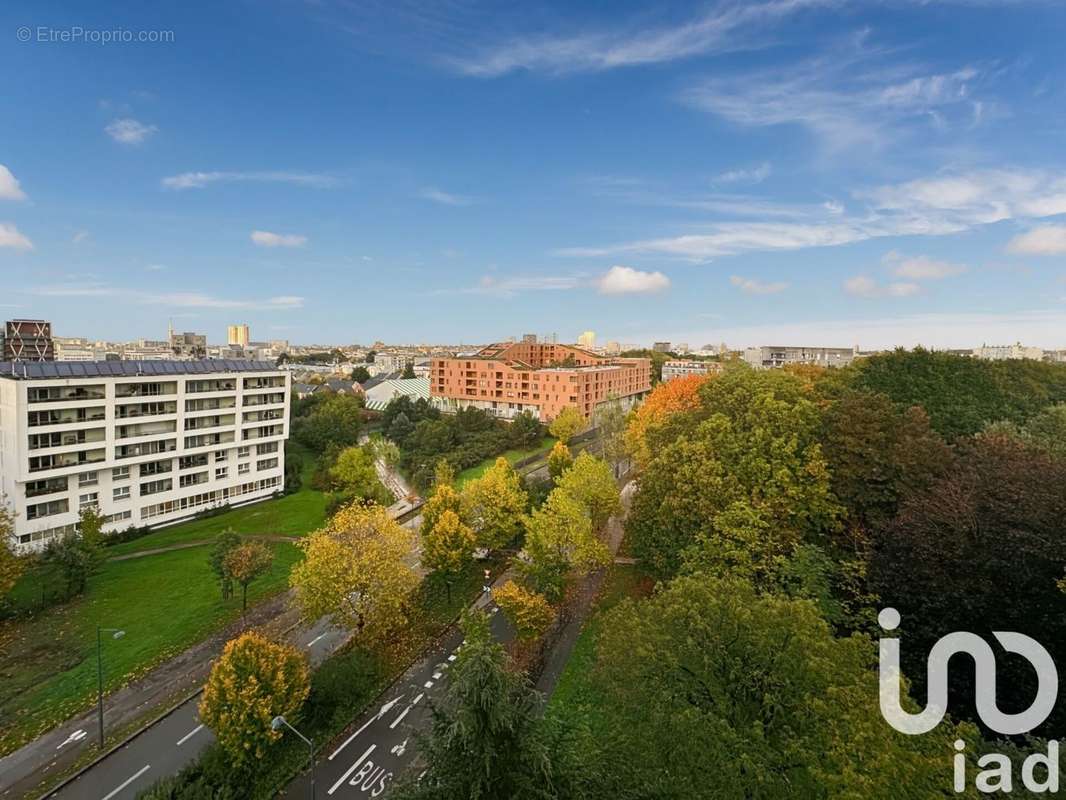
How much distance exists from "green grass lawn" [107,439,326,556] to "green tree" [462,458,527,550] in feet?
49.6

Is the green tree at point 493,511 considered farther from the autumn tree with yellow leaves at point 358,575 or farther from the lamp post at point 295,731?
the lamp post at point 295,731

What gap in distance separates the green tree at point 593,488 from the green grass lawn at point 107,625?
17.2 metres

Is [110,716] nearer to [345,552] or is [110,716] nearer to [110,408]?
[345,552]

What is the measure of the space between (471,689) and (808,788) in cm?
746

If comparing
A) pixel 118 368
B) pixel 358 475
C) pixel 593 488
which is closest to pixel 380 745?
pixel 593 488

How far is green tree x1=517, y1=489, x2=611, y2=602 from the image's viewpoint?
24.7 meters

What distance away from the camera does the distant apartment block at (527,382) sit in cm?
7706

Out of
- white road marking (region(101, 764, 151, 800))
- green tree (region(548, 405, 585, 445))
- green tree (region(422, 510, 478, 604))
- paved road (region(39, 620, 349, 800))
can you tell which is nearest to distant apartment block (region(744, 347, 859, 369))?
green tree (region(548, 405, 585, 445))

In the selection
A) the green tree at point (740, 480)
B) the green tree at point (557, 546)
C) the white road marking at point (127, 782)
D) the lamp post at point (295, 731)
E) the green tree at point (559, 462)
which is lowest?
the white road marking at point (127, 782)

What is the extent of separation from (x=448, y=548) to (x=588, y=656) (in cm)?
856

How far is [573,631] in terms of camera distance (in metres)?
24.7

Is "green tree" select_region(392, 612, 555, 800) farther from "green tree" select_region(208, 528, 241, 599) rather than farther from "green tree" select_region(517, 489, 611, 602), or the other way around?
"green tree" select_region(208, 528, 241, 599)

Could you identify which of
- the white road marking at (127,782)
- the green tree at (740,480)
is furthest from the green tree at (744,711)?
the white road marking at (127,782)

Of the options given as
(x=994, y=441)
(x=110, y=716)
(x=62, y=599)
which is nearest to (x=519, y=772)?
(x=110, y=716)
